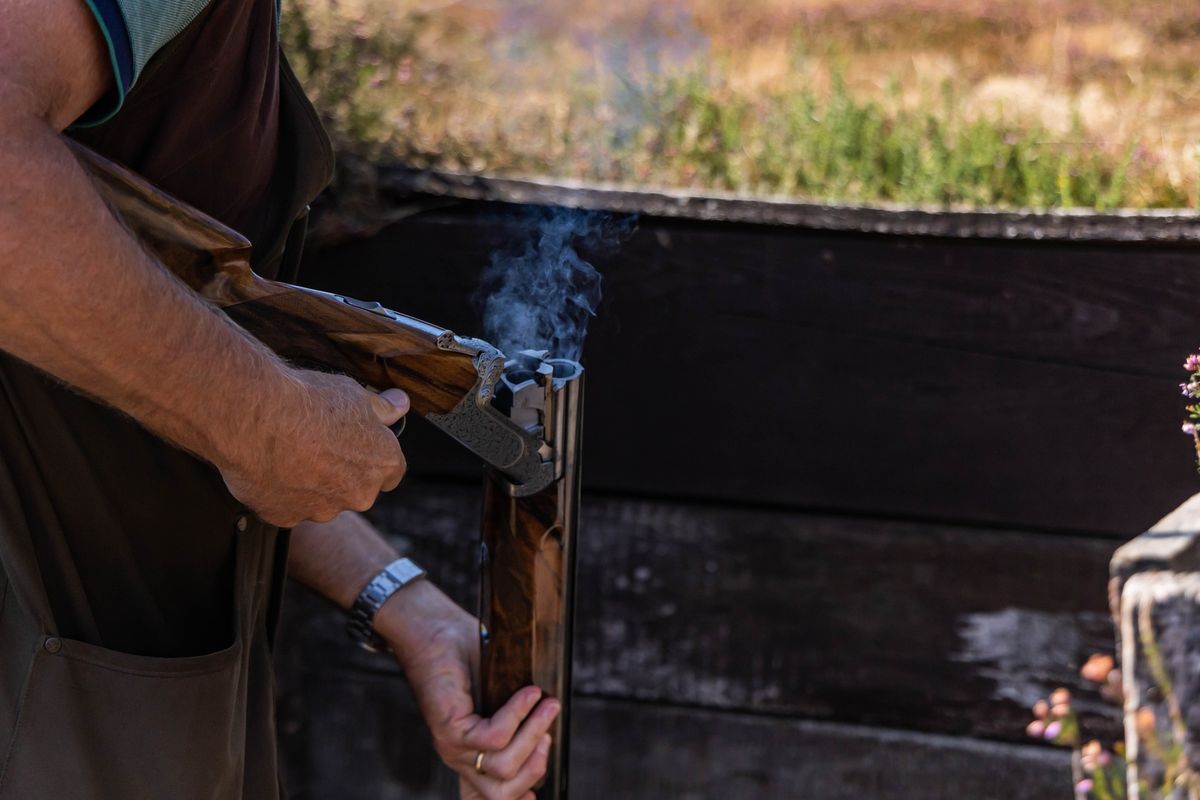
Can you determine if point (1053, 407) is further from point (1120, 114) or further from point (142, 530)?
point (142, 530)

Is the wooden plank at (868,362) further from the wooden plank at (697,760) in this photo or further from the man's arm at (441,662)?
the man's arm at (441,662)

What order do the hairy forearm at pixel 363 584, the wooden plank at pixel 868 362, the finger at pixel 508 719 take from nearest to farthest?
the finger at pixel 508 719, the hairy forearm at pixel 363 584, the wooden plank at pixel 868 362

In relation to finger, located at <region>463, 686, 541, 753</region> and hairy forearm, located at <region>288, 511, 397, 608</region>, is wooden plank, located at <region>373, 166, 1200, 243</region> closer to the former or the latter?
hairy forearm, located at <region>288, 511, 397, 608</region>

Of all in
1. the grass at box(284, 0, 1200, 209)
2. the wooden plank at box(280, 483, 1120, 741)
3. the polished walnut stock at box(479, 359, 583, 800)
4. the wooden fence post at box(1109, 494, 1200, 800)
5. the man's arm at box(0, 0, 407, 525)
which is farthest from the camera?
the grass at box(284, 0, 1200, 209)

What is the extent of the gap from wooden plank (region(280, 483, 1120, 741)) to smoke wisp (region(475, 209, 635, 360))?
44cm

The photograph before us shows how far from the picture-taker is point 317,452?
49.1 inches

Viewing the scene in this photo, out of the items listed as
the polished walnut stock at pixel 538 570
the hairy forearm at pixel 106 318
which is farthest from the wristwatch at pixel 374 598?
the hairy forearm at pixel 106 318

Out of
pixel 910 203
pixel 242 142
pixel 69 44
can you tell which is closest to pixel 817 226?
pixel 910 203

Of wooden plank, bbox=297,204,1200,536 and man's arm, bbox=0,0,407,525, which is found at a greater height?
wooden plank, bbox=297,204,1200,536

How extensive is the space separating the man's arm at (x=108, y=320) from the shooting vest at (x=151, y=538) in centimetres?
5

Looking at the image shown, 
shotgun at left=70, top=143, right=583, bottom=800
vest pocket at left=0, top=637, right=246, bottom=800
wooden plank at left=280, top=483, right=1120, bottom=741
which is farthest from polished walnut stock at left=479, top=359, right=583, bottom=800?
wooden plank at left=280, top=483, right=1120, bottom=741

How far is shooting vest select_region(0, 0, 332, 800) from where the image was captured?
124 cm

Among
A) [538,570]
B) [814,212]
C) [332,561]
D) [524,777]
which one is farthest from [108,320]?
[814,212]

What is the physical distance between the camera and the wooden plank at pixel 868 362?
6.36 feet
